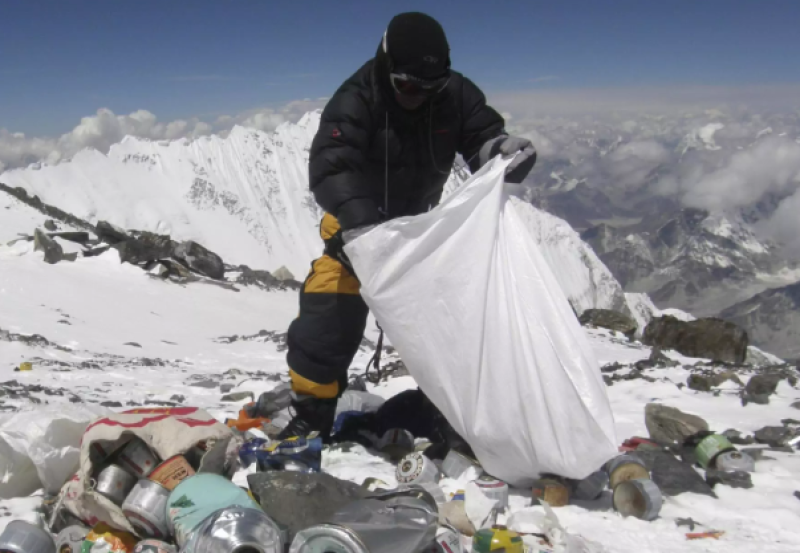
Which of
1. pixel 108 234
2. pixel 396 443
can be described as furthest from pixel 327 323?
pixel 108 234

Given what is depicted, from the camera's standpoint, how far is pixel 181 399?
575 cm

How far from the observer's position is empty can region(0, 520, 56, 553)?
2.39 metres

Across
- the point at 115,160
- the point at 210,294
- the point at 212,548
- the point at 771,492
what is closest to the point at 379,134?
the point at 212,548

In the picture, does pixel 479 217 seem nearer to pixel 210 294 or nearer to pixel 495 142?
pixel 495 142

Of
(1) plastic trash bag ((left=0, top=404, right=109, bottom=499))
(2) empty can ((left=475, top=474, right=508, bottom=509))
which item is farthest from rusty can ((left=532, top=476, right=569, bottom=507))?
(1) plastic trash bag ((left=0, top=404, right=109, bottom=499))

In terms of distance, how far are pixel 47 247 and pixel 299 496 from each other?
14.3 m

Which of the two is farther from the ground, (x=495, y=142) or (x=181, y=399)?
(x=495, y=142)

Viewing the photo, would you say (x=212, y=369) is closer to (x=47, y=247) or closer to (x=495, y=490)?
(x=495, y=490)

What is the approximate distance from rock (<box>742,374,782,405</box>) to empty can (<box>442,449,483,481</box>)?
3.18 m

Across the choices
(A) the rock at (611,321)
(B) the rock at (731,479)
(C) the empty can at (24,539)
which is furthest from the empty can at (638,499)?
(A) the rock at (611,321)

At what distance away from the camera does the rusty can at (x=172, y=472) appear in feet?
9.13

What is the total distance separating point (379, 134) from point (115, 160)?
15014cm

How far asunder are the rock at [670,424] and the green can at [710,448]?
1.21 feet

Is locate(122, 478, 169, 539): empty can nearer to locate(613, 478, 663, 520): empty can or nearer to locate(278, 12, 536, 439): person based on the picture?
locate(278, 12, 536, 439): person
